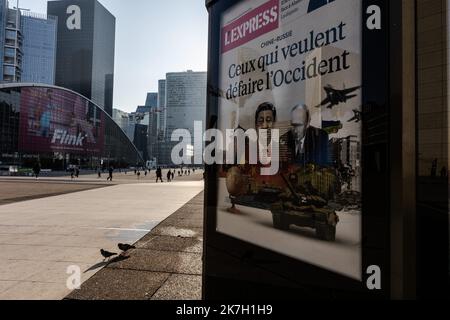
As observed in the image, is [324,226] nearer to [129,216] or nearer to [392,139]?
[392,139]

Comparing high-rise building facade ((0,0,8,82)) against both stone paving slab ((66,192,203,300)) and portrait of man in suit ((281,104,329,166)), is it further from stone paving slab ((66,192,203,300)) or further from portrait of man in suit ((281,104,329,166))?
portrait of man in suit ((281,104,329,166))

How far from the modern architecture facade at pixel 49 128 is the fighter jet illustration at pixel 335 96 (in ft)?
256

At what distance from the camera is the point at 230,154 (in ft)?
10.8

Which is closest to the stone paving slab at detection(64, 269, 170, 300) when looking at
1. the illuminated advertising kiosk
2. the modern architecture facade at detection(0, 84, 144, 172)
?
the illuminated advertising kiosk

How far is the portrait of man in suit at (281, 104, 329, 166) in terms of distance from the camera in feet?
8.07

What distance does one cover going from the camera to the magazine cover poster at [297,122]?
2268mm

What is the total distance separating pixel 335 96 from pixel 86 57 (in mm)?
151322

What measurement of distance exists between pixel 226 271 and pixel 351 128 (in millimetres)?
1836

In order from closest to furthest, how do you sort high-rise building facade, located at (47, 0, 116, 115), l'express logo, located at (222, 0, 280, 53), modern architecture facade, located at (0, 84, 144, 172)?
l'express logo, located at (222, 0, 280, 53)
modern architecture facade, located at (0, 84, 144, 172)
high-rise building facade, located at (47, 0, 116, 115)

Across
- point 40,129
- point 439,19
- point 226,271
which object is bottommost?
point 226,271

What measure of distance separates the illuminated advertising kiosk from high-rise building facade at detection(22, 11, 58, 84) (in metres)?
167

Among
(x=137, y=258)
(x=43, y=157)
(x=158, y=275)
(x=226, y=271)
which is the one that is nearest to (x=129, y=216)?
(x=137, y=258)

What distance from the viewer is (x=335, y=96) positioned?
236cm

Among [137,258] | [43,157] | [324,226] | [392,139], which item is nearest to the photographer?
[392,139]
